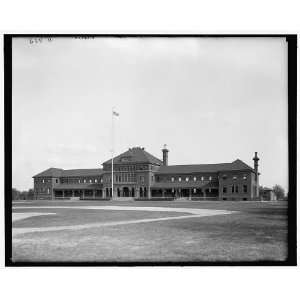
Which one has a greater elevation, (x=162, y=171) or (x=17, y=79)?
(x=17, y=79)

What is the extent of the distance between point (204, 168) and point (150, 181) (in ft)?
37.8

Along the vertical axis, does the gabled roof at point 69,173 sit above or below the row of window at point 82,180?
above

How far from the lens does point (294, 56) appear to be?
46.2 feet

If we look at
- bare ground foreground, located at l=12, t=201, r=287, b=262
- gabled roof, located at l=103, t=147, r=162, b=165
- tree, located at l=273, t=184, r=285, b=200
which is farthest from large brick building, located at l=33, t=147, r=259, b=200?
bare ground foreground, located at l=12, t=201, r=287, b=262

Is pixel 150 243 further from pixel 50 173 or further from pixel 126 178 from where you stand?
pixel 50 173

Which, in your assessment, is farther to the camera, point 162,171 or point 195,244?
point 162,171

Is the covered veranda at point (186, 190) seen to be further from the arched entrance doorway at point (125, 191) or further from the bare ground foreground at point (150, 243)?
the bare ground foreground at point (150, 243)

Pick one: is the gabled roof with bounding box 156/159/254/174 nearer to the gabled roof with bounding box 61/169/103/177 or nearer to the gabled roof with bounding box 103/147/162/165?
the gabled roof with bounding box 103/147/162/165

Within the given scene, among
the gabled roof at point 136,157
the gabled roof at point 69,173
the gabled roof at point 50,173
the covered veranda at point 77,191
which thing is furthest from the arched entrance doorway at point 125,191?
the gabled roof at point 50,173

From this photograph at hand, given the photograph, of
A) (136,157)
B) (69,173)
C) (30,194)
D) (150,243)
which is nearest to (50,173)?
(69,173)

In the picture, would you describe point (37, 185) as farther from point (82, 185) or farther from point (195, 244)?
point (195, 244)

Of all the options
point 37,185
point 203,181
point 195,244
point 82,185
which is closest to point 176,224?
point 195,244

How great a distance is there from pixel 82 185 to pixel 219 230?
72.1 meters

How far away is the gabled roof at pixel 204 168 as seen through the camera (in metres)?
69.9
